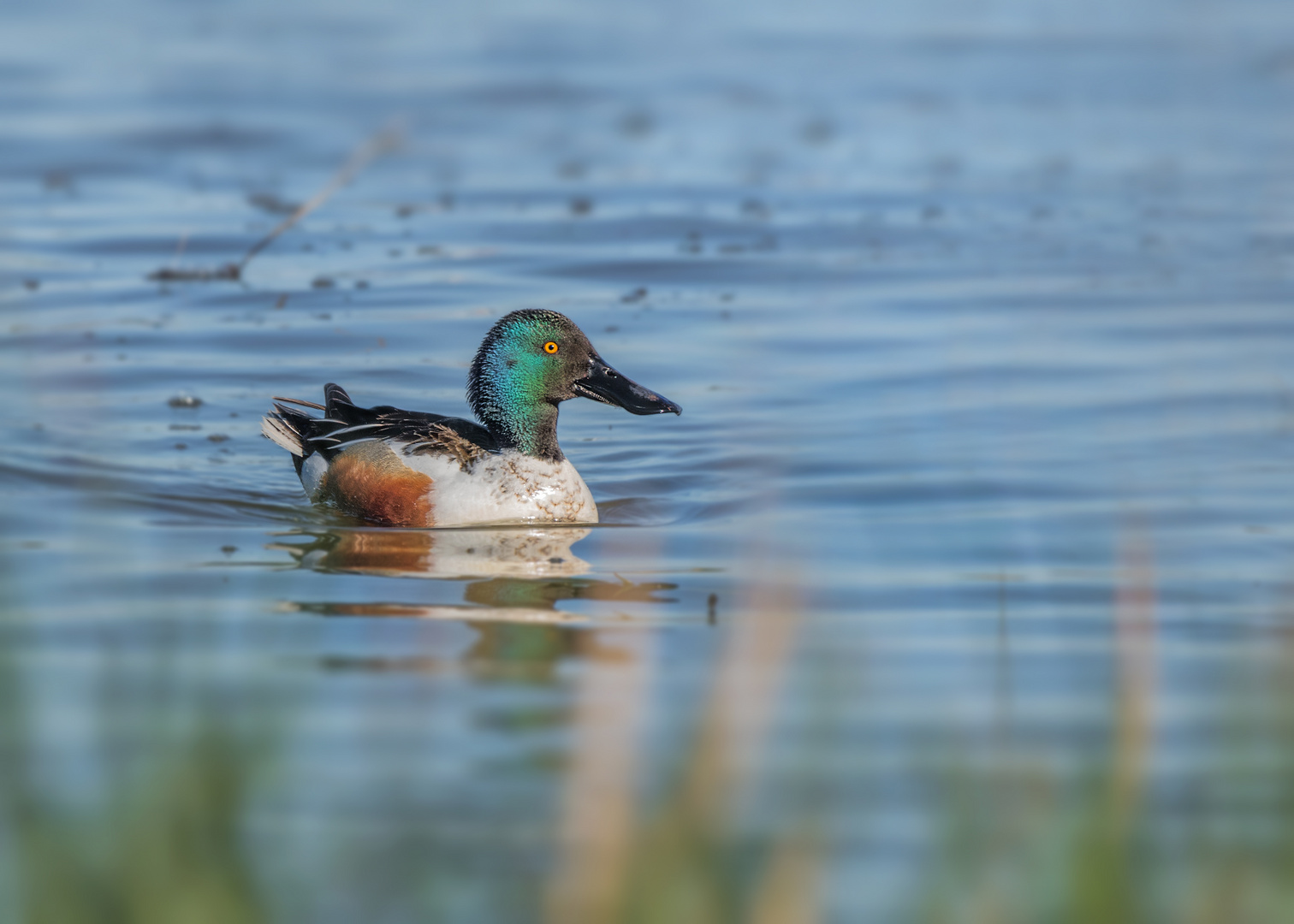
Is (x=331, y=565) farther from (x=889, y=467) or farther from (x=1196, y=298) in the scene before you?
(x=1196, y=298)

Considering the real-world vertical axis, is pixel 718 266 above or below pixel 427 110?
below

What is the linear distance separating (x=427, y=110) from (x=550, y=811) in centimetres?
1373

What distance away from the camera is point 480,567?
6164 millimetres

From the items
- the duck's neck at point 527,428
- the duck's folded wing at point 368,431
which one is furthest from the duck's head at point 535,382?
the duck's folded wing at point 368,431

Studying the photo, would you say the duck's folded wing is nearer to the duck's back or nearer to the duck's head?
the duck's back

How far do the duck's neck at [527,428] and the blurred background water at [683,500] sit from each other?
0.41 meters

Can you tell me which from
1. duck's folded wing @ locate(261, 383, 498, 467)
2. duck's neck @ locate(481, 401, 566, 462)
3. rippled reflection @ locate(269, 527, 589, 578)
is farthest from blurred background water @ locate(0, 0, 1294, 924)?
duck's neck @ locate(481, 401, 566, 462)

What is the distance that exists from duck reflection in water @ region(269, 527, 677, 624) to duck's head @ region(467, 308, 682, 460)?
47 cm

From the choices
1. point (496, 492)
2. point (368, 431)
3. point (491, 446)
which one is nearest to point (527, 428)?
point (491, 446)

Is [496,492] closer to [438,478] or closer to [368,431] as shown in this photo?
[438,478]

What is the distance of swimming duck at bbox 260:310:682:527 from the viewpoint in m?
6.85

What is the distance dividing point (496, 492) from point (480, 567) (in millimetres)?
748

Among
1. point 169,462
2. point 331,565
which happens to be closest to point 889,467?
point 331,565

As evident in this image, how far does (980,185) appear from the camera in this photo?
13711mm
